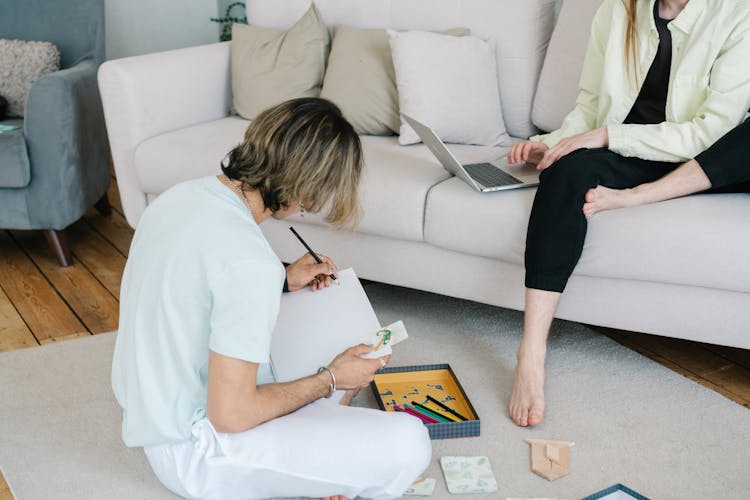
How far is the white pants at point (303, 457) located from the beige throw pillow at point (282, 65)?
4.74 feet

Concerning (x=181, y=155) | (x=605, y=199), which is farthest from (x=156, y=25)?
(x=605, y=199)

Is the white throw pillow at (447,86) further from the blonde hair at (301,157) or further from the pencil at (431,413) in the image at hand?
the blonde hair at (301,157)

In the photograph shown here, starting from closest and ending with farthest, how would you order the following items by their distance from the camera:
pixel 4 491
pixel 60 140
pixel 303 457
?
pixel 303 457
pixel 4 491
pixel 60 140

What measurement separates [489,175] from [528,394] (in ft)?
1.94

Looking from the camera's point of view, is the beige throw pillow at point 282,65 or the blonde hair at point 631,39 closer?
the blonde hair at point 631,39

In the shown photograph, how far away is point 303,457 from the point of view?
144 centimetres

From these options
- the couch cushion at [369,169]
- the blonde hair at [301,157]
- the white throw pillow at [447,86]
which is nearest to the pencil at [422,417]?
the couch cushion at [369,169]

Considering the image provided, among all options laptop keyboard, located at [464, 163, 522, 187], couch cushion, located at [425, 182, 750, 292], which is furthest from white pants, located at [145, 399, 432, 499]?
laptop keyboard, located at [464, 163, 522, 187]

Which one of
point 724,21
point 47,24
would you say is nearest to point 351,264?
point 724,21

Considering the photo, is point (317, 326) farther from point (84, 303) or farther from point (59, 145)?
point (59, 145)

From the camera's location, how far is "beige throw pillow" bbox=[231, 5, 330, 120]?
272 centimetres

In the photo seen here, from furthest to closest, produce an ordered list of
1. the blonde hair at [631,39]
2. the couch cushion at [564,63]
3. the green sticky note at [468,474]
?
the couch cushion at [564,63] → the blonde hair at [631,39] → the green sticky note at [468,474]

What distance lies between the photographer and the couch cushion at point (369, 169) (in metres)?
2.14

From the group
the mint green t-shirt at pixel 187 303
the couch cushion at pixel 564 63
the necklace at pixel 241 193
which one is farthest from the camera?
the couch cushion at pixel 564 63
